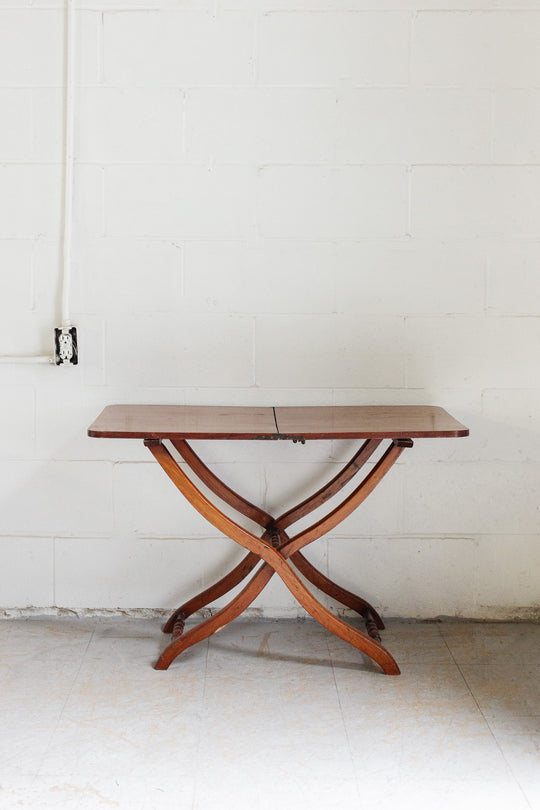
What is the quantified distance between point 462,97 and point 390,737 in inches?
74.5

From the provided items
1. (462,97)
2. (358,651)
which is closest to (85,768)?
(358,651)

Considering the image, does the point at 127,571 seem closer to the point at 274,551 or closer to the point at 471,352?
the point at 274,551

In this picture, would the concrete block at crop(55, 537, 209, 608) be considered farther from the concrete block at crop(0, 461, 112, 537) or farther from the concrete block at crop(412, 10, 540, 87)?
the concrete block at crop(412, 10, 540, 87)

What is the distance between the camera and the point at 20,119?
8.18 ft

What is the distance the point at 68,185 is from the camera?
2.48 meters

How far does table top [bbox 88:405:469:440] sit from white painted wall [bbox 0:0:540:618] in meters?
0.12

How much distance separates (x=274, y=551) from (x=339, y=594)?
0.47 meters

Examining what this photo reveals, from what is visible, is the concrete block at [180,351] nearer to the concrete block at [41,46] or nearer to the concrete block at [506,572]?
the concrete block at [41,46]

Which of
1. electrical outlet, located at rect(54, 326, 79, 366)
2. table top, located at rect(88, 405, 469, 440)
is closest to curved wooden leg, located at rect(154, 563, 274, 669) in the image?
table top, located at rect(88, 405, 469, 440)

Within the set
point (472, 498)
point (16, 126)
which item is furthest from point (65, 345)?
point (472, 498)

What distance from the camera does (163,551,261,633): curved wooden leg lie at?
2525 millimetres

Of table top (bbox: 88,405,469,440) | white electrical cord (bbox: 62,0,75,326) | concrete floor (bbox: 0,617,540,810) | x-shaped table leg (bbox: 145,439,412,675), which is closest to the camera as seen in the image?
concrete floor (bbox: 0,617,540,810)

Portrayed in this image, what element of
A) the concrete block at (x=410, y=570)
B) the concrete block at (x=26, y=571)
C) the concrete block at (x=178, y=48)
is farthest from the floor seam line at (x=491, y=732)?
the concrete block at (x=178, y=48)

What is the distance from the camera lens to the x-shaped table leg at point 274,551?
221 centimetres
